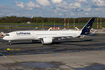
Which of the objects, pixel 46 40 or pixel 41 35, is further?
pixel 41 35

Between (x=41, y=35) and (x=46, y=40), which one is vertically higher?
(x=41, y=35)

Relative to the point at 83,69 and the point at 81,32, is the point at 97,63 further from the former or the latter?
the point at 81,32

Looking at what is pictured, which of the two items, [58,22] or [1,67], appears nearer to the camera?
[1,67]

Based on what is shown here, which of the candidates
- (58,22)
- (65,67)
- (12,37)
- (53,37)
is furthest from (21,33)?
(58,22)

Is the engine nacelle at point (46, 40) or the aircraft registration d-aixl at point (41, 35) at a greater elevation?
the aircraft registration d-aixl at point (41, 35)

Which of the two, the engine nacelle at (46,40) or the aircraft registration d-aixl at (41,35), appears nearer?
the engine nacelle at (46,40)

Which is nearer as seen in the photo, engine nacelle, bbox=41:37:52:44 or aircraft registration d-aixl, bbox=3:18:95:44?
engine nacelle, bbox=41:37:52:44

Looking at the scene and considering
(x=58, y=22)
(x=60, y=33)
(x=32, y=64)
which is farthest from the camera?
(x=58, y=22)

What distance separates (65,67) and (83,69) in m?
2.39

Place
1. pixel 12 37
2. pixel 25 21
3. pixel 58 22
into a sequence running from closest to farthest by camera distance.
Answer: pixel 12 37 → pixel 58 22 → pixel 25 21

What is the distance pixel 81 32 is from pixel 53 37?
9.47 meters

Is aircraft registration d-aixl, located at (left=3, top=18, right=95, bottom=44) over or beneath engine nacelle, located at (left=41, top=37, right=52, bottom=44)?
over

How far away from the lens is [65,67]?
21266 mm

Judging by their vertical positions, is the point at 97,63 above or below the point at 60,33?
below
